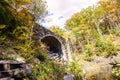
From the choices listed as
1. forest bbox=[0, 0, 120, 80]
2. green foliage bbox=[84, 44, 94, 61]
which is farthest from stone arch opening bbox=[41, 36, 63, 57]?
green foliage bbox=[84, 44, 94, 61]

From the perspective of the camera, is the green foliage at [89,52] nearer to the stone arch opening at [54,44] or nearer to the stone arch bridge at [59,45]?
the stone arch bridge at [59,45]

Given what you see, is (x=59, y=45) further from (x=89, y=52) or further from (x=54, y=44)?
(x=89, y=52)

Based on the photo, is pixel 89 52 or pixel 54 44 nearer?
pixel 54 44

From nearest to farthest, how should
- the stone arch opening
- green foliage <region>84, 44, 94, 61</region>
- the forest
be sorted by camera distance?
the forest
the stone arch opening
green foliage <region>84, 44, 94, 61</region>

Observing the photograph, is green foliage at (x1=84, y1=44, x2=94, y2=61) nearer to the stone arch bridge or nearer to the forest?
the forest

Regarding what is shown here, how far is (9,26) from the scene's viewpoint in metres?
15.6

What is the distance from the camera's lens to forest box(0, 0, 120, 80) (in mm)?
12282

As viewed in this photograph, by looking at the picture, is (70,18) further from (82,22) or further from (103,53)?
(103,53)

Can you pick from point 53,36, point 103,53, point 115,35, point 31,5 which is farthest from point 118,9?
point 31,5

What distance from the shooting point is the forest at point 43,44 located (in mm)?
12282

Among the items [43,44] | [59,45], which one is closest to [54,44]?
[59,45]

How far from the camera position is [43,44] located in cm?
2069

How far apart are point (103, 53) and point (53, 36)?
9271 mm

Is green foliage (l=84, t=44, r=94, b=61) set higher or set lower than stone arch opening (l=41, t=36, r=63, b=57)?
lower
